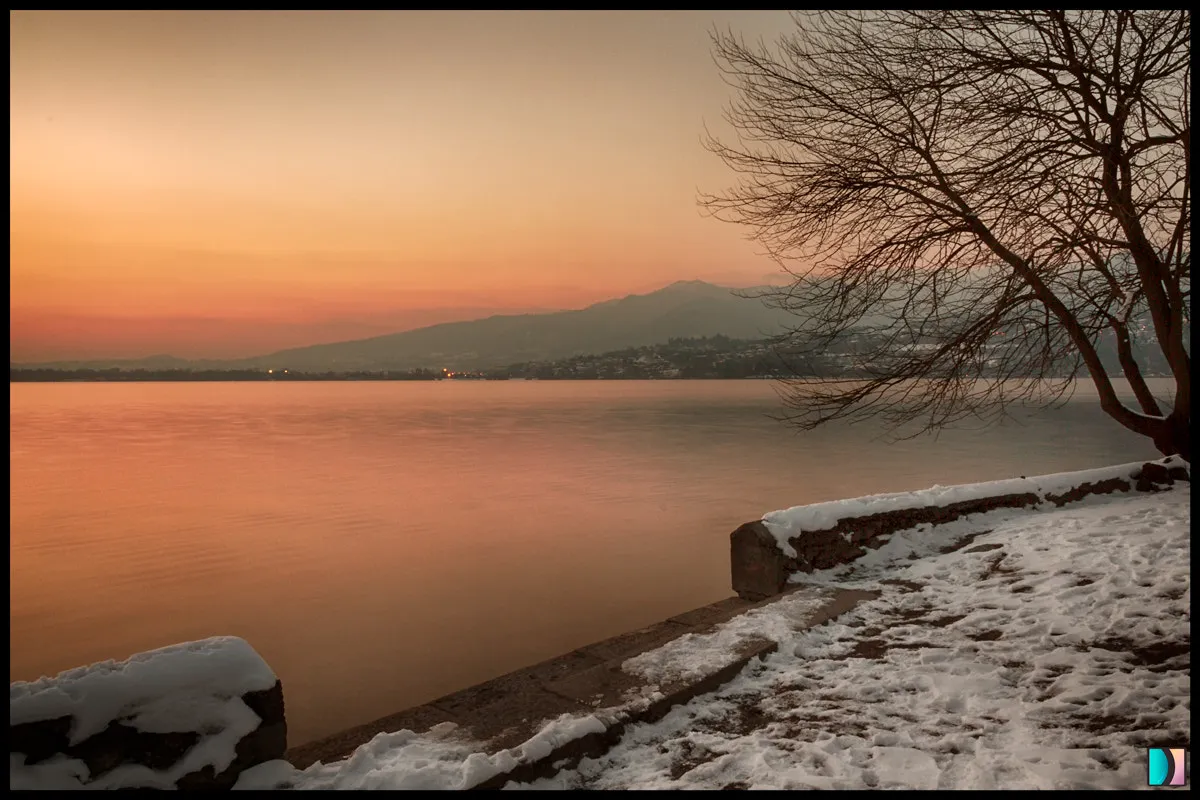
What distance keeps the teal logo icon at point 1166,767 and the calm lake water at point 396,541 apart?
7.28 m

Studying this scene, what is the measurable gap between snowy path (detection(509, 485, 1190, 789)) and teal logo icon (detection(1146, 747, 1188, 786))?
0.07 metres

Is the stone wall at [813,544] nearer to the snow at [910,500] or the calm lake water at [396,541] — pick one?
the snow at [910,500]

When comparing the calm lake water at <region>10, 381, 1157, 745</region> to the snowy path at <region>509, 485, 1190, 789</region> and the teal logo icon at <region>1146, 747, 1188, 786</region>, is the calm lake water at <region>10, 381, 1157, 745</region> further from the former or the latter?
the teal logo icon at <region>1146, 747, 1188, 786</region>

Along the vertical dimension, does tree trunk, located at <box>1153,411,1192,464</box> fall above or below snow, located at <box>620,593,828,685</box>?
above

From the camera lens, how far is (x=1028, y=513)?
10180 millimetres

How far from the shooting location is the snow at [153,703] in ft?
10.9

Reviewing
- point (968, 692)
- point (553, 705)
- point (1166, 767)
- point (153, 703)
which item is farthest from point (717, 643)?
point (153, 703)

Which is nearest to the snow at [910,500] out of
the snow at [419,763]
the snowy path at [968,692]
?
the snowy path at [968,692]

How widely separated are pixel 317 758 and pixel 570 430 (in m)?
49.8

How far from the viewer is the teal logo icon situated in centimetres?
371

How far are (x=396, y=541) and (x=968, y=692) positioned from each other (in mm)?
15239

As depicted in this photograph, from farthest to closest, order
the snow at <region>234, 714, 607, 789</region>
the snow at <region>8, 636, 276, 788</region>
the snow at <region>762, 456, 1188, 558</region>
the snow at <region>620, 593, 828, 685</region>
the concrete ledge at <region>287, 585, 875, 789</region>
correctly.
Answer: the snow at <region>762, 456, 1188, 558</region> → the snow at <region>620, 593, 828, 685</region> → the concrete ledge at <region>287, 585, 875, 789</region> → the snow at <region>234, 714, 607, 789</region> → the snow at <region>8, 636, 276, 788</region>

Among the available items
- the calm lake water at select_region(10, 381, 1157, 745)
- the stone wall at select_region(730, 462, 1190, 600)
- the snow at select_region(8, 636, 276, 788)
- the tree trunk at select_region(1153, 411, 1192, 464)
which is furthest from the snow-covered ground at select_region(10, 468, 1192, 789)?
the calm lake water at select_region(10, 381, 1157, 745)

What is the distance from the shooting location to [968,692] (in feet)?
16.1
